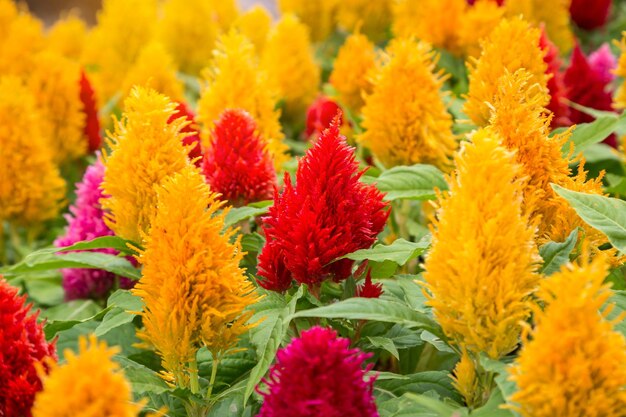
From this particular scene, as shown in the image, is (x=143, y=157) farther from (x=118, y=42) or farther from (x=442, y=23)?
(x=118, y=42)

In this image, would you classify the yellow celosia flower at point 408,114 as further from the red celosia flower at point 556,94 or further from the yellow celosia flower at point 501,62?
the red celosia flower at point 556,94

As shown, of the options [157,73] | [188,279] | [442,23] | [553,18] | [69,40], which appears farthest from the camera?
[69,40]

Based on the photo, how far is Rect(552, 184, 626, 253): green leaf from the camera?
1.56 m

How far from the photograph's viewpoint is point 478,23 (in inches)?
114

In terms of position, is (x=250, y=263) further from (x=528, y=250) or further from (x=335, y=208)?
(x=528, y=250)

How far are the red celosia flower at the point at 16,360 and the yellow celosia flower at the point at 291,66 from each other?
84.0 inches

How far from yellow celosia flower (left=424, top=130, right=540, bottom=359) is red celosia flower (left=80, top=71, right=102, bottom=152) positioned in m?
2.12

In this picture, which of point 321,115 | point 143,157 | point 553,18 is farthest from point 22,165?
point 553,18

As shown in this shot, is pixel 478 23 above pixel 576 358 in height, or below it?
above

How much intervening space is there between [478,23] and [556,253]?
59.9 inches

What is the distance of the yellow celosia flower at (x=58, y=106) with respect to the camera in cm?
321

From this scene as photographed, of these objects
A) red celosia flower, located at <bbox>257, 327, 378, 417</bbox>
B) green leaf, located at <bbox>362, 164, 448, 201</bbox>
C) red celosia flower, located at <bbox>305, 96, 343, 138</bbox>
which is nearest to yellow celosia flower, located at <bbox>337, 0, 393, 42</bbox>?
red celosia flower, located at <bbox>305, 96, 343, 138</bbox>

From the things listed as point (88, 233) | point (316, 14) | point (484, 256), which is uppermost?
point (484, 256)

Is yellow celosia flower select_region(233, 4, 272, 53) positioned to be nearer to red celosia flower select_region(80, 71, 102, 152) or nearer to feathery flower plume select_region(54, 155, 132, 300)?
red celosia flower select_region(80, 71, 102, 152)
